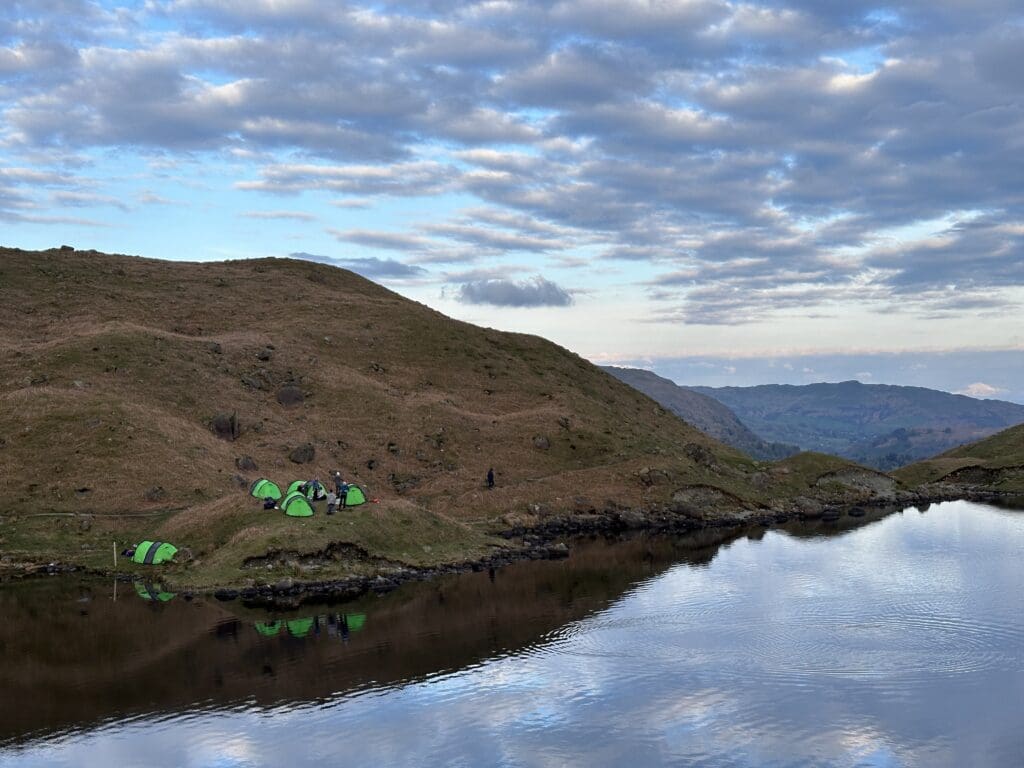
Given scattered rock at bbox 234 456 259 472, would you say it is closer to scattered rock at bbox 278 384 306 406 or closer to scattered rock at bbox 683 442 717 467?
scattered rock at bbox 278 384 306 406

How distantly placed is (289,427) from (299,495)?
3596 centimetres

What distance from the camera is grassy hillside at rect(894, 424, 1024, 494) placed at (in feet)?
447

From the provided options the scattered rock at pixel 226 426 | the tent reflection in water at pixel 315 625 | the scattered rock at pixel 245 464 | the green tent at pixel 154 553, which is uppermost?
the scattered rock at pixel 226 426

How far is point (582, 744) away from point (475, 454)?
74.6m

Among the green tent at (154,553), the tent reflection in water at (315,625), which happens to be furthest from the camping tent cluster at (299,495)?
the tent reflection in water at (315,625)

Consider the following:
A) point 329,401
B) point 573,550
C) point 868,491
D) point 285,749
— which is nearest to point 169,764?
point 285,749

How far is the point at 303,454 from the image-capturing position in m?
99.5

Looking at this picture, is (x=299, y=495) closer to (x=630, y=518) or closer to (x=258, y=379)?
(x=630, y=518)

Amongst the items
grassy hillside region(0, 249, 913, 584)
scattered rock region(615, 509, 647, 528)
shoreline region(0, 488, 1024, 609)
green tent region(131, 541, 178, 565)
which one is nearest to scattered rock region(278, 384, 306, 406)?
grassy hillside region(0, 249, 913, 584)

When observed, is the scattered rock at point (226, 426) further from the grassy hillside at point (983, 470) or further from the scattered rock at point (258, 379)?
the grassy hillside at point (983, 470)

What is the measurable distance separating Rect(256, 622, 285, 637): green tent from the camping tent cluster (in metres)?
15.2

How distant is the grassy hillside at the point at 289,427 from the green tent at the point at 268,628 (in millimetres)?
8987

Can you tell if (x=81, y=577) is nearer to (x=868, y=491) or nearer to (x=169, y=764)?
(x=169, y=764)

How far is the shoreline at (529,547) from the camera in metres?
63.4
